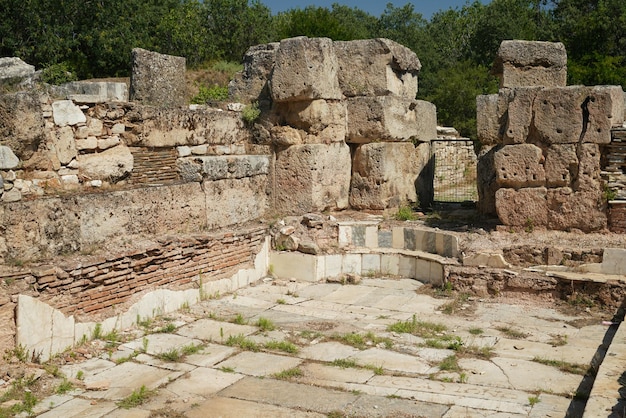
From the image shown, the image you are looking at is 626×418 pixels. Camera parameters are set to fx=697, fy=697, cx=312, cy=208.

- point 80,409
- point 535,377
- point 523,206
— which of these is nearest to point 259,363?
point 80,409

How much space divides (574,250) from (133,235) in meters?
5.27

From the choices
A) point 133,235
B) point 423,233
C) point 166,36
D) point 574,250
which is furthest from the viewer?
point 166,36

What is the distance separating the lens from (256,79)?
1073cm

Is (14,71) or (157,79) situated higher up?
(157,79)

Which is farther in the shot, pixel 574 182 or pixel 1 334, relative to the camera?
pixel 574 182

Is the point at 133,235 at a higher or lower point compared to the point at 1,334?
higher

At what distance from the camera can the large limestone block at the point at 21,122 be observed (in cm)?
702

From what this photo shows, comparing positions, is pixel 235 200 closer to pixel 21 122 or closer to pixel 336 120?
pixel 336 120

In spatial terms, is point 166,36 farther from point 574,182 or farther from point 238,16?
point 574,182

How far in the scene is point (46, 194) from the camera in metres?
7.38

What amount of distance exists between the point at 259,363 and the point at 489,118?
5183 millimetres

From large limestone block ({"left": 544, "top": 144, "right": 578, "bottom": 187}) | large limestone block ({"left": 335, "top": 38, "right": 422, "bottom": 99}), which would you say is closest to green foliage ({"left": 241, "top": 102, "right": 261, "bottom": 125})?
large limestone block ({"left": 335, "top": 38, "right": 422, "bottom": 99})

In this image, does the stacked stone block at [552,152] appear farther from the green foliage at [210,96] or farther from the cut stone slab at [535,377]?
the green foliage at [210,96]

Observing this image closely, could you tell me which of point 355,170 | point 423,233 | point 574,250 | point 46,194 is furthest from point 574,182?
point 46,194
